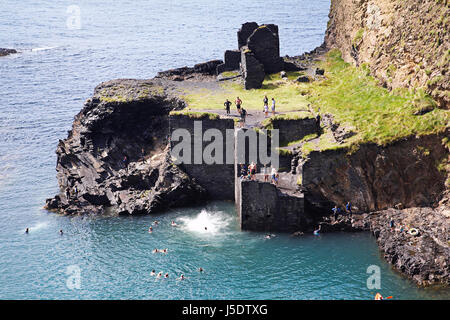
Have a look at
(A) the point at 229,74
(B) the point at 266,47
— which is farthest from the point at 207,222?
(B) the point at 266,47

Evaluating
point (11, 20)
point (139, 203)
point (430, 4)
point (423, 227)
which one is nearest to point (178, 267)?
point (139, 203)

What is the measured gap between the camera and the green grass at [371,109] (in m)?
61.7

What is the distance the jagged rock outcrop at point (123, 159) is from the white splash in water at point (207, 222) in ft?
11.9

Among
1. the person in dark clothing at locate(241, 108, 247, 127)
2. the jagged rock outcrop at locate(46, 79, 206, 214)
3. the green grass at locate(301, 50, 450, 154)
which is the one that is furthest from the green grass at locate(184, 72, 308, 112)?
the person in dark clothing at locate(241, 108, 247, 127)

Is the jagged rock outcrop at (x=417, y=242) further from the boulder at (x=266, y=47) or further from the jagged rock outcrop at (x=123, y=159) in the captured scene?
the boulder at (x=266, y=47)

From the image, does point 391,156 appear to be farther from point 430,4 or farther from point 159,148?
point 159,148

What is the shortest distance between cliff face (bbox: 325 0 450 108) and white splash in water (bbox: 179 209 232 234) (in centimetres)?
2572

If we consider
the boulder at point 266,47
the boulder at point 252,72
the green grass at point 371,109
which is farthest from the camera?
the boulder at point 266,47

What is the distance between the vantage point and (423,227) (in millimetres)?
58781

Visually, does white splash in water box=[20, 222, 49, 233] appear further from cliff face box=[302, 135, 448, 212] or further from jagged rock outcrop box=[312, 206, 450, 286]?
jagged rock outcrop box=[312, 206, 450, 286]

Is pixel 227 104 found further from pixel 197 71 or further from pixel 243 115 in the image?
pixel 197 71

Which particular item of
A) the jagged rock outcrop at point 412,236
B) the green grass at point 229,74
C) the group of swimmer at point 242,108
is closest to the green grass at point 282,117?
the group of swimmer at point 242,108

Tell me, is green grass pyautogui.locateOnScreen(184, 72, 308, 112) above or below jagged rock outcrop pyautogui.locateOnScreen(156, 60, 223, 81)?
below

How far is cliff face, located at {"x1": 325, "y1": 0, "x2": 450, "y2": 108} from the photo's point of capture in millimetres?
63406
